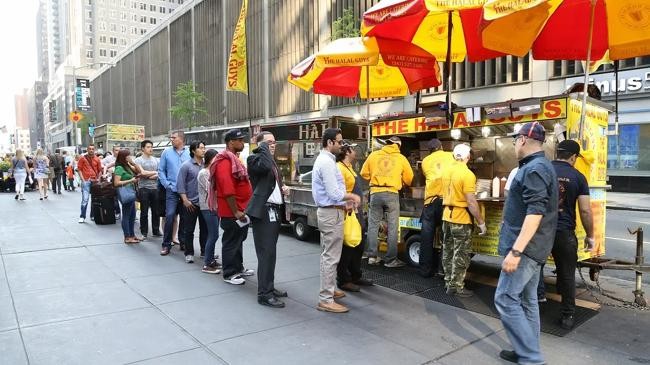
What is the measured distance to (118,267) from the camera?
670 cm

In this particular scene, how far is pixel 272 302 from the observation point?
16.5ft

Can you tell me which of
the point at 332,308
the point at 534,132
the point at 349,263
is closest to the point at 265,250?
the point at 332,308

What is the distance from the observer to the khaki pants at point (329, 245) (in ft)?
16.2

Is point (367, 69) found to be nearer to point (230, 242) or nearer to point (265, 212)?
point (230, 242)

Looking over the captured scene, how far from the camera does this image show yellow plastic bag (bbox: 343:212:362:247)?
5.34 metres

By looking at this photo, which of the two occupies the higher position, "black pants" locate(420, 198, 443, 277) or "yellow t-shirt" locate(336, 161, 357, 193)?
"yellow t-shirt" locate(336, 161, 357, 193)

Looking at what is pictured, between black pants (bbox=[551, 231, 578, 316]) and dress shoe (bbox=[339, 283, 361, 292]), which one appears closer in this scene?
black pants (bbox=[551, 231, 578, 316])

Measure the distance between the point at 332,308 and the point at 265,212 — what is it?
1.28 meters

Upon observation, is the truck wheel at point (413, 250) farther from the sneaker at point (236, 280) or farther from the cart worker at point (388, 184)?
the sneaker at point (236, 280)

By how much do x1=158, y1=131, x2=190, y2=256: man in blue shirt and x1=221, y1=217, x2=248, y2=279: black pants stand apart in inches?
84.3

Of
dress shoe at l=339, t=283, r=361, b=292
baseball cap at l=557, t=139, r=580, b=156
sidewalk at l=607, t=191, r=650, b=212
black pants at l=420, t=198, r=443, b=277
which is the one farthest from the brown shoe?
sidewalk at l=607, t=191, r=650, b=212

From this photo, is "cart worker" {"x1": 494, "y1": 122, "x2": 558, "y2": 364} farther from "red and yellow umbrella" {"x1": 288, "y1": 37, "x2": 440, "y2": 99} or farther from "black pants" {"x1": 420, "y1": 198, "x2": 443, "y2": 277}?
"red and yellow umbrella" {"x1": 288, "y1": 37, "x2": 440, "y2": 99}

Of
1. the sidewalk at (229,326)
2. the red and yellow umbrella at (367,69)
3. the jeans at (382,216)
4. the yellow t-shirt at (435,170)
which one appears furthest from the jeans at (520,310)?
the red and yellow umbrella at (367,69)

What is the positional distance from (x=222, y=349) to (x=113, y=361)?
0.86 metres
